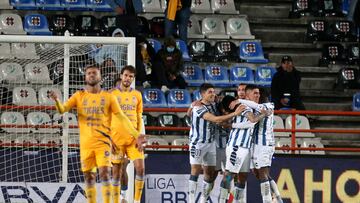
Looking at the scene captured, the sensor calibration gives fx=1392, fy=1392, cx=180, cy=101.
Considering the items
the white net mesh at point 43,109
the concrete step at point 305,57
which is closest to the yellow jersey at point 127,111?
the white net mesh at point 43,109

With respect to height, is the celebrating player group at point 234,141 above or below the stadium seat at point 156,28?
below

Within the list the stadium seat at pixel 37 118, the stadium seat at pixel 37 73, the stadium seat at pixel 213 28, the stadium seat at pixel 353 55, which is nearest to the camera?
the stadium seat at pixel 37 73

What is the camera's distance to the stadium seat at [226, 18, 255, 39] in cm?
2545

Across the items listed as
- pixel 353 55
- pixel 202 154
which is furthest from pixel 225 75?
pixel 202 154

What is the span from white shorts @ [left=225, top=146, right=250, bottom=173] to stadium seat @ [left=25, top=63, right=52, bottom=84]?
10.1 feet

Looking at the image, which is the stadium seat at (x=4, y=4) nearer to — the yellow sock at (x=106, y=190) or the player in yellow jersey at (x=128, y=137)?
the player in yellow jersey at (x=128, y=137)

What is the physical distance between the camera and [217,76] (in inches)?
958

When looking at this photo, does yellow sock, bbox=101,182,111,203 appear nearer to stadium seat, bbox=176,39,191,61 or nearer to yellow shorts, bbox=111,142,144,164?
yellow shorts, bbox=111,142,144,164

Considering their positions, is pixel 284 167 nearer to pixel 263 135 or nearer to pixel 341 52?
pixel 263 135

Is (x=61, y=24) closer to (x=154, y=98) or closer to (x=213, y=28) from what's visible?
(x=154, y=98)

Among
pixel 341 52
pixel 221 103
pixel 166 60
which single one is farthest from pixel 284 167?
pixel 341 52

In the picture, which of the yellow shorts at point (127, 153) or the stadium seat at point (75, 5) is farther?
the stadium seat at point (75, 5)

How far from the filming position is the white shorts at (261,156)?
19.6 metres

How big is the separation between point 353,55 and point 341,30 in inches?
22.8
